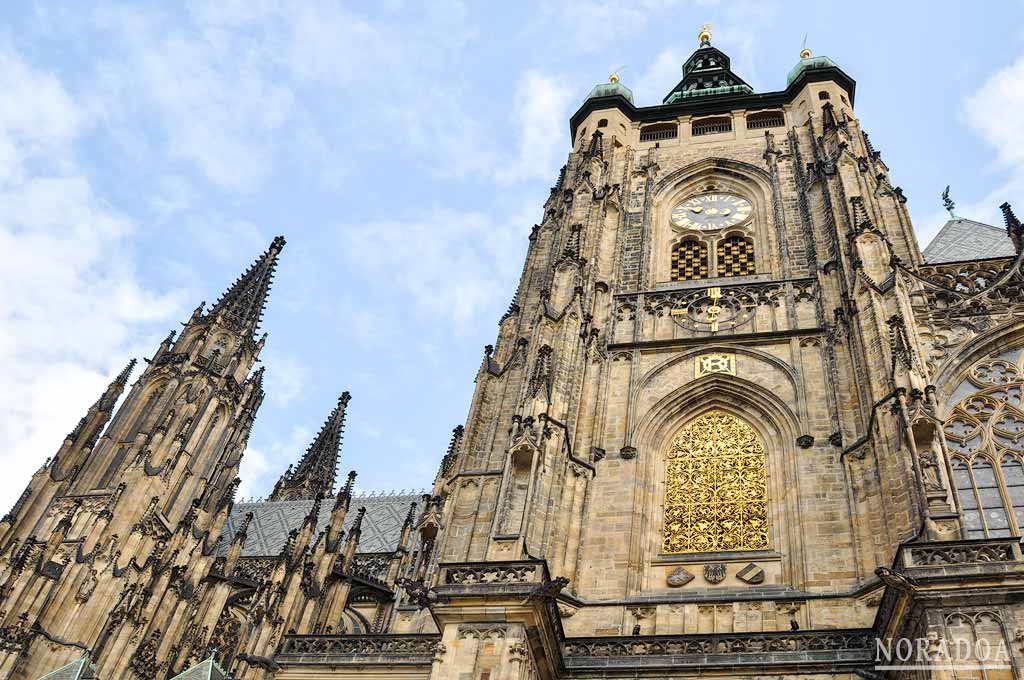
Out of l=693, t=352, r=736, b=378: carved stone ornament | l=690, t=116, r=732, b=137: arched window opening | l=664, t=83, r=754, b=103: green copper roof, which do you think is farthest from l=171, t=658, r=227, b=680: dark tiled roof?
l=664, t=83, r=754, b=103: green copper roof

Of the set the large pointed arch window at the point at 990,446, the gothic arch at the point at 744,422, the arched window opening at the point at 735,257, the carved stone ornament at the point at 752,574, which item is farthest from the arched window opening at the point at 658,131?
the carved stone ornament at the point at 752,574

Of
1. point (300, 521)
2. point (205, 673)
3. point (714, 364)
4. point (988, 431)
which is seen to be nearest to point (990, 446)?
point (988, 431)

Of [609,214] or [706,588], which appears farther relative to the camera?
[609,214]

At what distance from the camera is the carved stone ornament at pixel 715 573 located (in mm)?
15242

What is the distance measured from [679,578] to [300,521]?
2324 cm

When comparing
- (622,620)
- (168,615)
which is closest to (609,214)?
(622,620)

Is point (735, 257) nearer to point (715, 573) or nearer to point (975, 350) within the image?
point (975, 350)

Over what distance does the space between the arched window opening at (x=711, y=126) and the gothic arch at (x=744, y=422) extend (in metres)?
12.1

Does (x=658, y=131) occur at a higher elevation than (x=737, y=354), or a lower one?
higher

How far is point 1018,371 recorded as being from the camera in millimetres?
16719

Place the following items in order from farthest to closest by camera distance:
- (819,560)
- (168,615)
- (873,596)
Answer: (168,615) → (819,560) → (873,596)

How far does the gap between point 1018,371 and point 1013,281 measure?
7.61 ft

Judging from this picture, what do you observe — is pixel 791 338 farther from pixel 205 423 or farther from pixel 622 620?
pixel 205 423

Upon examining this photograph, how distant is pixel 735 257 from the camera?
76.1 ft
